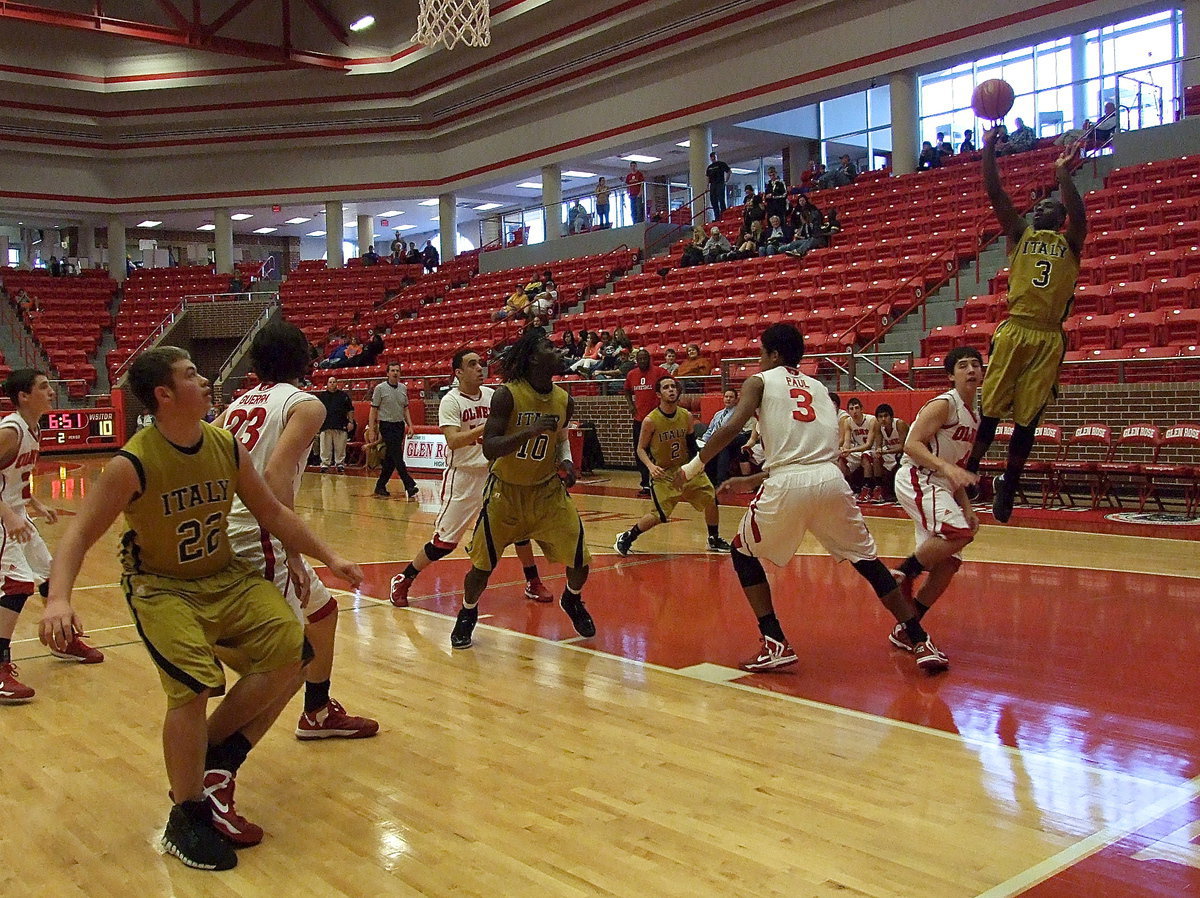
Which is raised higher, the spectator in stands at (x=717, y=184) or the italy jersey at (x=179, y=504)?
the spectator in stands at (x=717, y=184)

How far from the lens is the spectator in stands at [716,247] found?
21094 millimetres

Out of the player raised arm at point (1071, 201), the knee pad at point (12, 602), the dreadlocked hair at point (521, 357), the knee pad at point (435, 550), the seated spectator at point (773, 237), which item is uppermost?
the seated spectator at point (773, 237)

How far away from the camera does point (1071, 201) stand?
17.4ft

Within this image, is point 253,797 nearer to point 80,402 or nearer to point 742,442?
point 742,442

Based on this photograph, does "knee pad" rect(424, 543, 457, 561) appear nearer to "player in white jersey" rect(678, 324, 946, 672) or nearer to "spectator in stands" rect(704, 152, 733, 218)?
"player in white jersey" rect(678, 324, 946, 672)

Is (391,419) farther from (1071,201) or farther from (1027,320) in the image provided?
(1071,201)

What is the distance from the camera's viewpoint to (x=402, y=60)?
96.3ft

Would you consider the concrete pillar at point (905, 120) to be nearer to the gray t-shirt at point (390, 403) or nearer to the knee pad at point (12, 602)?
the gray t-shirt at point (390, 403)

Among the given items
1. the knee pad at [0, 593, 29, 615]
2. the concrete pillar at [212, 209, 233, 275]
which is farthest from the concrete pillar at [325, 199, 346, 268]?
the knee pad at [0, 593, 29, 615]

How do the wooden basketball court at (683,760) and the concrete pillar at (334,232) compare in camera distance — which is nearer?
the wooden basketball court at (683,760)

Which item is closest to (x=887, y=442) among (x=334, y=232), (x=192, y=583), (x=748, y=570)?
(x=748, y=570)

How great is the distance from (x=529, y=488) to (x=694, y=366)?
9457mm

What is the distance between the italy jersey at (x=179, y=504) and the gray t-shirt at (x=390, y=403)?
37.6 feet

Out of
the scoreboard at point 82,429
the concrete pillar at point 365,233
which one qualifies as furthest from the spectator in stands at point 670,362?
the concrete pillar at point 365,233
